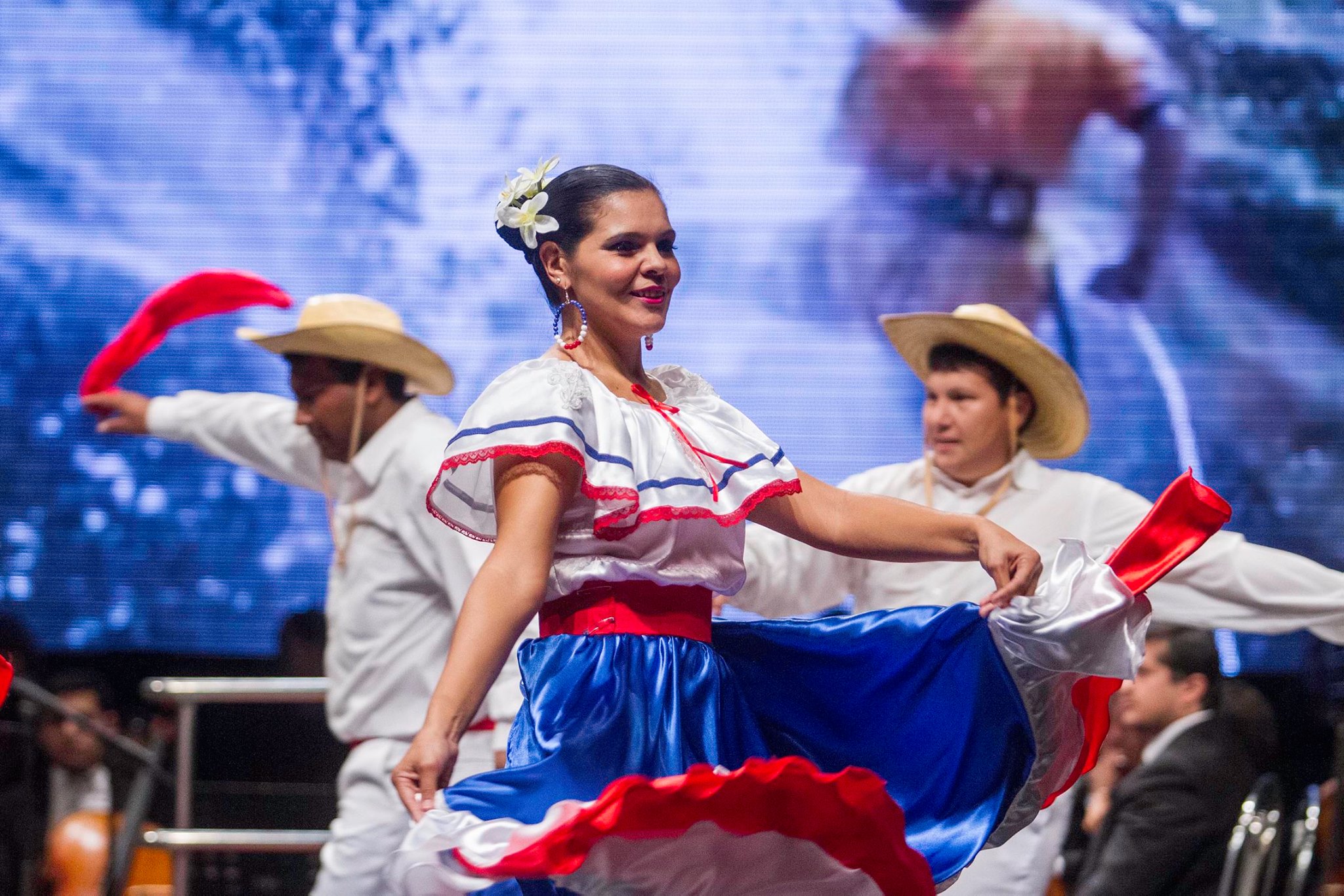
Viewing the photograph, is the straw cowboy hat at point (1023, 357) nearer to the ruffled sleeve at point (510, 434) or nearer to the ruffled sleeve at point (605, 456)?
the ruffled sleeve at point (605, 456)

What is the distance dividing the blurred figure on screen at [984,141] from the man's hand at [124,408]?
6.90 ft

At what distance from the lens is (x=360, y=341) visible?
153 inches

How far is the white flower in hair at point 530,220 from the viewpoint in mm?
2209

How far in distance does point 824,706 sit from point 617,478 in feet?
1.68

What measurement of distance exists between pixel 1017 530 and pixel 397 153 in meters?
2.67

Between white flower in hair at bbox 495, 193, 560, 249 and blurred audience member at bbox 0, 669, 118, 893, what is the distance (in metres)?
3.24

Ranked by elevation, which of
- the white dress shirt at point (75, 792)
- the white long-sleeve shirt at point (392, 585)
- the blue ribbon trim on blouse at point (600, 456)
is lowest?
the white dress shirt at point (75, 792)

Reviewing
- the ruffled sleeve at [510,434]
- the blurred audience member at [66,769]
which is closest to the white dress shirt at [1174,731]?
the ruffled sleeve at [510,434]

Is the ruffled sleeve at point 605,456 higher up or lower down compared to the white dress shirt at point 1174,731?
higher up

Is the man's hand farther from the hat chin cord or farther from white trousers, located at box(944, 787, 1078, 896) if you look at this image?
white trousers, located at box(944, 787, 1078, 896)

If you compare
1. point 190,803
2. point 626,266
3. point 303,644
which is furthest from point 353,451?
point 626,266

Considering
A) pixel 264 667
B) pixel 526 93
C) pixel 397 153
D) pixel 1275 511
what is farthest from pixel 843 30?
pixel 264 667

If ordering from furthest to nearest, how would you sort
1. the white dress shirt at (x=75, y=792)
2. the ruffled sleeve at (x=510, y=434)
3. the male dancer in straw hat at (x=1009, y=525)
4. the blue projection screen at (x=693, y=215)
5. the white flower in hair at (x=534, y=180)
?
1. the white dress shirt at (x=75, y=792)
2. the blue projection screen at (x=693, y=215)
3. the male dancer in straw hat at (x=1009, y=525)
4. the white flower in hair at (x=534, y=180)
5. the ruffled sleeve at (x=510, y=434)

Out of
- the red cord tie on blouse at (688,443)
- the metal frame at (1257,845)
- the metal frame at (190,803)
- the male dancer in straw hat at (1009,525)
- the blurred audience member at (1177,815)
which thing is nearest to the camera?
the red cord tie on blouse at (688,443)
